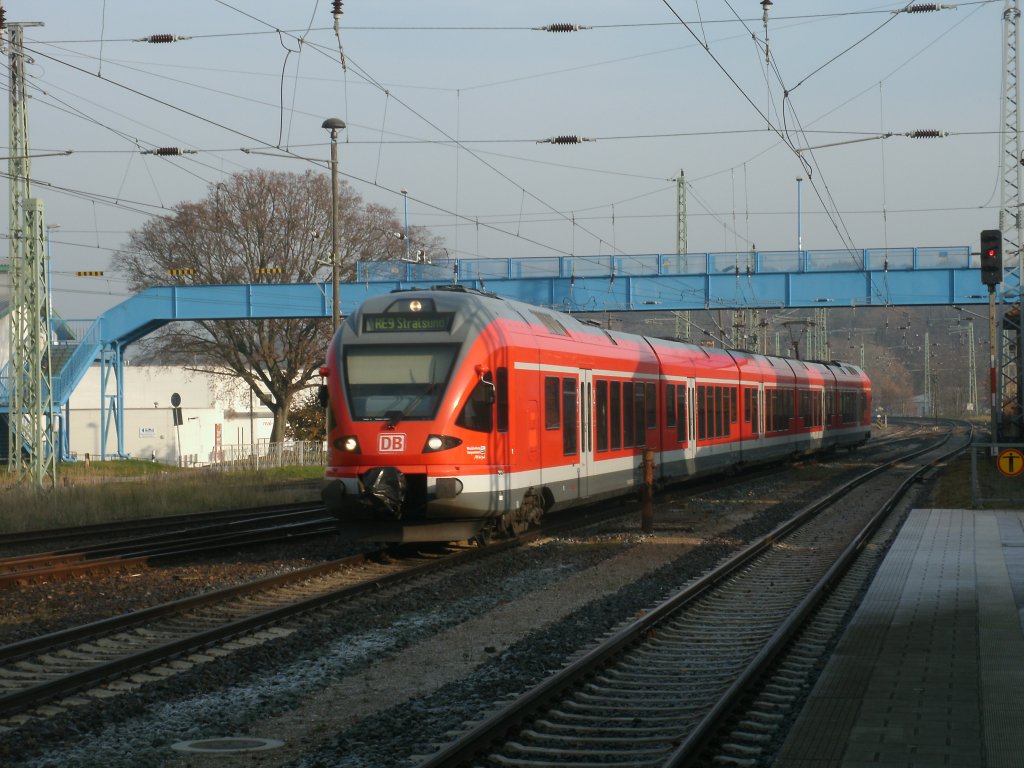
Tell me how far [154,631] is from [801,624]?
214 inches

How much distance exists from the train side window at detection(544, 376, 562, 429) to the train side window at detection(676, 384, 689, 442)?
7.69m

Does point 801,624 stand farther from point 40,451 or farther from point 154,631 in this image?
point 40,451

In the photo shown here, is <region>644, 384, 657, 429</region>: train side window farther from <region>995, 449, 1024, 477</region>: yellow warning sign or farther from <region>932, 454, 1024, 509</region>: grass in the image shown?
<region>995, 449, 1024, 477</region>: yellow warning sign

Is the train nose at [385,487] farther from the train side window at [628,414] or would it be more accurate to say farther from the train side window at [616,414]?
the train side window at [628,414]

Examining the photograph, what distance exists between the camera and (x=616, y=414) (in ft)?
68.3

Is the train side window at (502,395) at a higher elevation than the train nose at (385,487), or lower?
higher

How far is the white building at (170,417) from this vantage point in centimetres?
5478

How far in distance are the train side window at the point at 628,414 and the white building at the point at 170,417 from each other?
30159mm

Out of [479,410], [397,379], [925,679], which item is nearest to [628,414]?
[479,410]

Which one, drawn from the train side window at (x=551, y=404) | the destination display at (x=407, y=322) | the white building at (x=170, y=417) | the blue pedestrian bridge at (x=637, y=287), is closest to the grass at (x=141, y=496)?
the blue pedestrian bridge at (x=637, y=287)

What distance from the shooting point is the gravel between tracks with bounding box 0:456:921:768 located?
23.7 ft

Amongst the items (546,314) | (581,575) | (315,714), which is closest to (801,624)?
(581,575)

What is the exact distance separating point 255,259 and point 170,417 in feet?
27.3

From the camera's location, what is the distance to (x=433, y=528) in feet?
50.7
